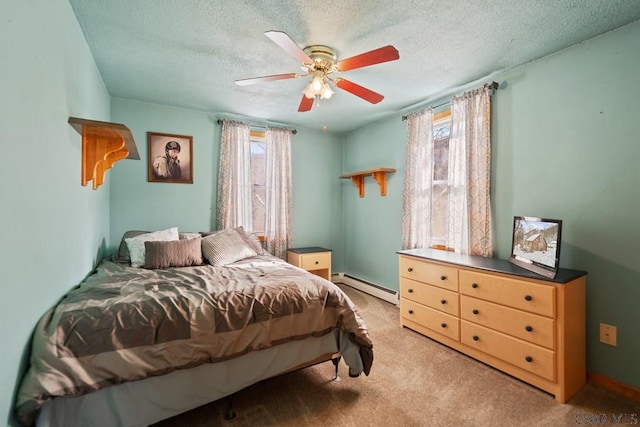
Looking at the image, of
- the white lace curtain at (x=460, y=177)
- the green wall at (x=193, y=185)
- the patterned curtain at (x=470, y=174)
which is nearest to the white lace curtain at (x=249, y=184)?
the green wall at (x=193, y=185)

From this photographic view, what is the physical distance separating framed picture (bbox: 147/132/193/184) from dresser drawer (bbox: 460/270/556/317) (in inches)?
125

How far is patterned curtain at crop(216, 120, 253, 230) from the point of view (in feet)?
11.3

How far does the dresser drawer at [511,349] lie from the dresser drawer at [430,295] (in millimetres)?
150

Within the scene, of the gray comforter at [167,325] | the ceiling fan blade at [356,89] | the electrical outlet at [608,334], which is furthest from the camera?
the ceiling fan blade at [356,89]

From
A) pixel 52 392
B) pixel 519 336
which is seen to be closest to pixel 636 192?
pixel 519 336

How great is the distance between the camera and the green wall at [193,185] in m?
3.07

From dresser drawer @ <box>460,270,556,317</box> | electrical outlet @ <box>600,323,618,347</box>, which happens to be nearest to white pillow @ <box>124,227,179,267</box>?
dresser drawer @ <box>460,270,556,317</box>

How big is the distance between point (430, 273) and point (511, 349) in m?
0.79

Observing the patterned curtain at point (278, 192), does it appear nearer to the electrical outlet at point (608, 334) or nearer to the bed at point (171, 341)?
the bed at point (171, 341)

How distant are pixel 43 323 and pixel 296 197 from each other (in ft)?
10.3

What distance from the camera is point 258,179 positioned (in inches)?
150

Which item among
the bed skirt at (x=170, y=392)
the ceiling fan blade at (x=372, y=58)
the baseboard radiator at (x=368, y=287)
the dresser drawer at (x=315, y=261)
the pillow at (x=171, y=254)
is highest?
the ceiling fan blade at (x=372, y=58)

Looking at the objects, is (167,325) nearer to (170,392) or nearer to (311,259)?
(170,392)

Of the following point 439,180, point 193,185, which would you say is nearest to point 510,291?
point 439,180
